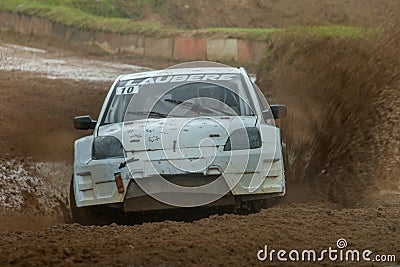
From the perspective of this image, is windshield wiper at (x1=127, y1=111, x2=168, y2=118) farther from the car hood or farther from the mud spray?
the mud spray

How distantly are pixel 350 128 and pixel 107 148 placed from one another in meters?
3.66

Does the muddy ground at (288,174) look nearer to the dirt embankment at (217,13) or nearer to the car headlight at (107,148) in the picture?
the car headlight at (107,148)

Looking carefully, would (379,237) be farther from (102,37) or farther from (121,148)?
(102,37)

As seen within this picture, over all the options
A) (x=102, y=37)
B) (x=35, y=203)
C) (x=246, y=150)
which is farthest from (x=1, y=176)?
(x=102, y=37)

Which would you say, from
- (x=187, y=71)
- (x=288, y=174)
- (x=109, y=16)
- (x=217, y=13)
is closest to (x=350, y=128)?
(x=288, y=174)

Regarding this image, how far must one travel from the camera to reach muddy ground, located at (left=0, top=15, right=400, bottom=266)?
5013 millimetres

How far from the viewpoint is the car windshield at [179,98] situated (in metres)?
7.43

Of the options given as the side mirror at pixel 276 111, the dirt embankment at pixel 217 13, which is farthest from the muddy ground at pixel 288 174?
the dirt embankment at pixel 217 13

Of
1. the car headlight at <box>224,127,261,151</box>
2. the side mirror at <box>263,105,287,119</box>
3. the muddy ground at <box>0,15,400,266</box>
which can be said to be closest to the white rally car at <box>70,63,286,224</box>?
the car headlight at <box>224,127,261,151</box>

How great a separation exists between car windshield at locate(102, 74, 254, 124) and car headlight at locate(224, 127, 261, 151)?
614mm

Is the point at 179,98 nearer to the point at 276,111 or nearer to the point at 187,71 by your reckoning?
the point at 187,71

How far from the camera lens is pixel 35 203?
978cm

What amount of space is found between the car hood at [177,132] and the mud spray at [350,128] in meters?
1.91

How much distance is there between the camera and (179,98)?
25.0 ft
